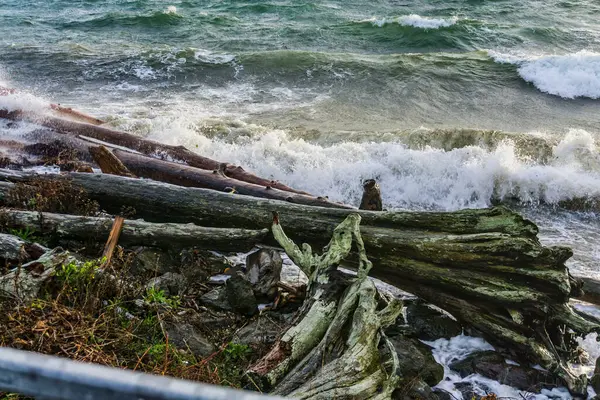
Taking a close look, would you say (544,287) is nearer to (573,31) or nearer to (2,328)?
(2,328)

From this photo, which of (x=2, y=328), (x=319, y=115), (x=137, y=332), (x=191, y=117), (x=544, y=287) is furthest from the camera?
(x=319, y=115)

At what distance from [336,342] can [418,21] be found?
800 inches

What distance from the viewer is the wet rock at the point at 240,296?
5105 mm

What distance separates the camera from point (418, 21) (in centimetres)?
2241

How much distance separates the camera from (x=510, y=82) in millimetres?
16906

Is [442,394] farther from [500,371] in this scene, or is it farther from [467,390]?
[500,371]

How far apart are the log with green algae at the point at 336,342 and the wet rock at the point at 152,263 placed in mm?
1451

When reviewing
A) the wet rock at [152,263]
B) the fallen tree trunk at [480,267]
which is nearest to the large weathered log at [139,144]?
the fallen tree trunk at [480,267]

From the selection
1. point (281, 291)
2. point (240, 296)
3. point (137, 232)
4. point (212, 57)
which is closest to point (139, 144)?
point (137, 232)

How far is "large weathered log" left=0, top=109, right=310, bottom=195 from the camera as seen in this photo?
767 cm

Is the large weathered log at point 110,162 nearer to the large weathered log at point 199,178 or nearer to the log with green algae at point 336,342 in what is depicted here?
the large weathered log at point 199,178

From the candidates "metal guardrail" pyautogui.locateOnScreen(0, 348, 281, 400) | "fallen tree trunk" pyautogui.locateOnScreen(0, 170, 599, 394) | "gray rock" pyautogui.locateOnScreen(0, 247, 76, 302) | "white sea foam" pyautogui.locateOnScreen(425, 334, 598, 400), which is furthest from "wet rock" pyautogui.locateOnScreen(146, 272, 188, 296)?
"metal guardrail" pyautogui.locateOnScreen(0, 348, 281, 400)

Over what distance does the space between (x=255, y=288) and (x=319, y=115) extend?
370 inches

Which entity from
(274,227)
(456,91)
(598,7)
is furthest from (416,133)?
(598,7)
